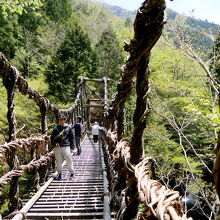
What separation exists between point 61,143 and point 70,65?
12380mm

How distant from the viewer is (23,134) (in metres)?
8.13

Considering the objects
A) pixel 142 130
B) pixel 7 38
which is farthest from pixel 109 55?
pixel 142 130

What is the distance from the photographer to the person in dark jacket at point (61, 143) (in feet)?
11.0

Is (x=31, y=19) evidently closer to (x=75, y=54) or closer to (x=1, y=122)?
(x=75, y=54)

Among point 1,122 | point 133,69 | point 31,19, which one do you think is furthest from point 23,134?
point 31,19

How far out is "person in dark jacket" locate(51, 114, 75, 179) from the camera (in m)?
3.35

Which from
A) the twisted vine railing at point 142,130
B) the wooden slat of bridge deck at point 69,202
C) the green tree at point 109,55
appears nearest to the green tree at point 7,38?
the green tree at point 109,55

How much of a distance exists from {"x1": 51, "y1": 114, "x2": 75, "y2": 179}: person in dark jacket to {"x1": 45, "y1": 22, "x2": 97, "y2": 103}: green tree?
10.6 meters

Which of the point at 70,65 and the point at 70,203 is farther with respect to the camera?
the point at 70,65

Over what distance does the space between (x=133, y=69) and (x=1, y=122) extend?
6.46m

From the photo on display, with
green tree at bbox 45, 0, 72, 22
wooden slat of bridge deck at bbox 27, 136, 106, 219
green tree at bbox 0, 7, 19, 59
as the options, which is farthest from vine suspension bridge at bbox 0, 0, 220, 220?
green tree at bbox 45, 0, 72, 22

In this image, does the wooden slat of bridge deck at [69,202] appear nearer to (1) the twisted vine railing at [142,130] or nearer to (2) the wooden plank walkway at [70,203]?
(2) the wooden plank walkway at [70,203]

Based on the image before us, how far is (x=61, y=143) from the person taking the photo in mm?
3381

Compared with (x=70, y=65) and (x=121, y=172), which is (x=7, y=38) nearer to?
(x=70, y=65)
